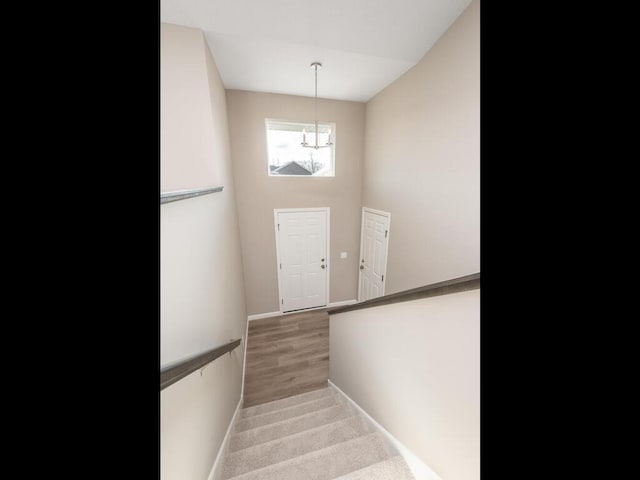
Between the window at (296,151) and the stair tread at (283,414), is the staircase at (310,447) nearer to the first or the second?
the stair tread at (283,414)

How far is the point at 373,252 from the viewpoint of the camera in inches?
160

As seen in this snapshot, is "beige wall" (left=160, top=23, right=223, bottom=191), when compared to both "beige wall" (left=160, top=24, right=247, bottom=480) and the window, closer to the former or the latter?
"beige wall" (left=160, top=24, right=247, bottom=480)

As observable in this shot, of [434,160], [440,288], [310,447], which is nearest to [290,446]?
[310,447]

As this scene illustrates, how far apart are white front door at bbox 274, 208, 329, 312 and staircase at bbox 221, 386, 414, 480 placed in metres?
2.13

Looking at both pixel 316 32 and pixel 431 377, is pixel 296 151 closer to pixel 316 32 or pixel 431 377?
pixel 316 32

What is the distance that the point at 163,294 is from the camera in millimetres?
987

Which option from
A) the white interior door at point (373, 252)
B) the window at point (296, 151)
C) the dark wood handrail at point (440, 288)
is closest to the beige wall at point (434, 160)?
the white interior door at point (373, 252)

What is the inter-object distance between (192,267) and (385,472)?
148cm

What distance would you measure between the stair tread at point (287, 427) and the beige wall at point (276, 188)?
7.78ft
